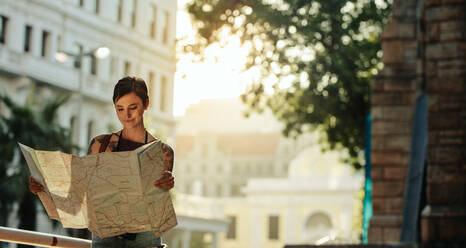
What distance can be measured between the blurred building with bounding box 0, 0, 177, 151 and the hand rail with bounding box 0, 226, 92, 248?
30697 mm

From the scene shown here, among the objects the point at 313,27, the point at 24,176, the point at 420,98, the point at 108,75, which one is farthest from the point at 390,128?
the point at 108,75

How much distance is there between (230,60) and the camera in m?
27.1

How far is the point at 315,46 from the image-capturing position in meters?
26.5

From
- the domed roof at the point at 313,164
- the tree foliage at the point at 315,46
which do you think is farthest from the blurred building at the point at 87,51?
the domed roof at the point at 313,164

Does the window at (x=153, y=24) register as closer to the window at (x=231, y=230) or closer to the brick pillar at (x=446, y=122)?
the brick pillar at (x=446, y=122)

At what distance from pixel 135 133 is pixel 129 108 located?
0.13 meters

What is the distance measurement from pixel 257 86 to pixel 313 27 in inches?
119

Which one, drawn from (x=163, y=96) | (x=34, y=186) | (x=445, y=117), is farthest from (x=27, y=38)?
(x=34, y=186)

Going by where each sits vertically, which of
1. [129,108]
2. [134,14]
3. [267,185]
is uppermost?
[134,14]

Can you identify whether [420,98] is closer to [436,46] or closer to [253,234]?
[436,46]

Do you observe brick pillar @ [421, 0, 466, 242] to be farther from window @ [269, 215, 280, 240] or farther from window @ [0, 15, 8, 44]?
window @ [269, 215, 280, 240]

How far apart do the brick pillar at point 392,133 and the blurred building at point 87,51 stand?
1905 centimetres

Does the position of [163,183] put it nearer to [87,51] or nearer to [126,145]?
[126,145]

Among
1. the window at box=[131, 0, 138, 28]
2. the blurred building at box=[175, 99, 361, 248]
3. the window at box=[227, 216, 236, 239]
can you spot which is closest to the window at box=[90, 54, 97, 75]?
the window at box=[131, 0, 138, 28]
